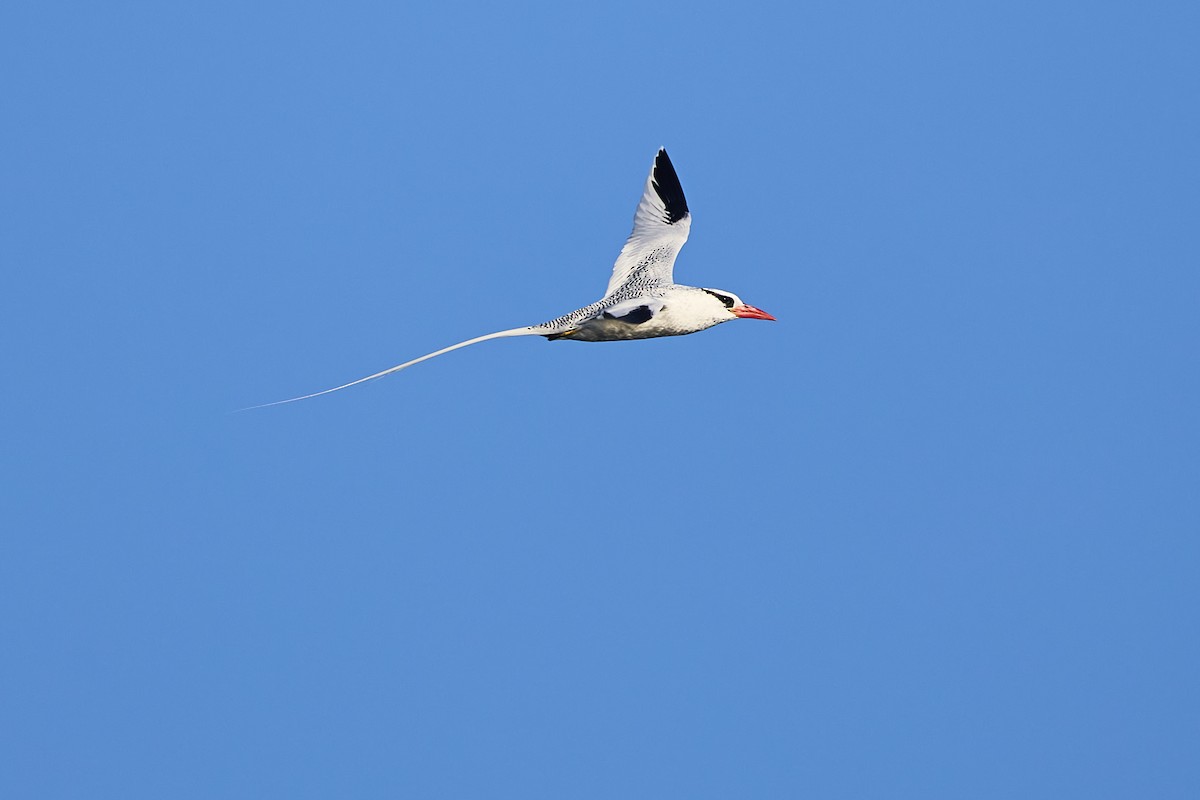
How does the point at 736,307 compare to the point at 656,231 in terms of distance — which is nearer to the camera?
the point at 736,307

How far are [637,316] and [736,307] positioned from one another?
1.87m

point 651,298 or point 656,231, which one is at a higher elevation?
point 656,231

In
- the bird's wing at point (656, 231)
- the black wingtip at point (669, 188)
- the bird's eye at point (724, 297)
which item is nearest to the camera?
the bird's eye at point (724, 297)

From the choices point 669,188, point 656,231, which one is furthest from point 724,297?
point 669,188

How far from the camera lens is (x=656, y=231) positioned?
20.6 meters

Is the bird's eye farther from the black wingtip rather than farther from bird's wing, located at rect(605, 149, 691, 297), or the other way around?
the black wingtip

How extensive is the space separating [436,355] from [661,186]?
23.6 ft

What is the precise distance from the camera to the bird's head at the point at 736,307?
1798cm

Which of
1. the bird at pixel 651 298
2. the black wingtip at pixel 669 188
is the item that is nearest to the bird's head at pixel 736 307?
the bird at pixel 651 298

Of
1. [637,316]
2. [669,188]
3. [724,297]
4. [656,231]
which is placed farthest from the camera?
[669,188]

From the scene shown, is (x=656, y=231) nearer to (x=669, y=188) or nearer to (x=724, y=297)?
(x=669, y=188)

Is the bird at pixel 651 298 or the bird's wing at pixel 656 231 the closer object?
the bird at pixel 651 298

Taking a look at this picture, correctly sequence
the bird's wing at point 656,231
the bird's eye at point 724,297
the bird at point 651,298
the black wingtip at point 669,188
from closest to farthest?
the bird at point 651,298 → the bird's eye at point 724,297 → the bird's wing at point 656,231 → the black wingtip at point 669,188

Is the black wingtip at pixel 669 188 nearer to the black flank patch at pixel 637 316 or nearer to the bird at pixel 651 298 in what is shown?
the bird at pixel 651 298
